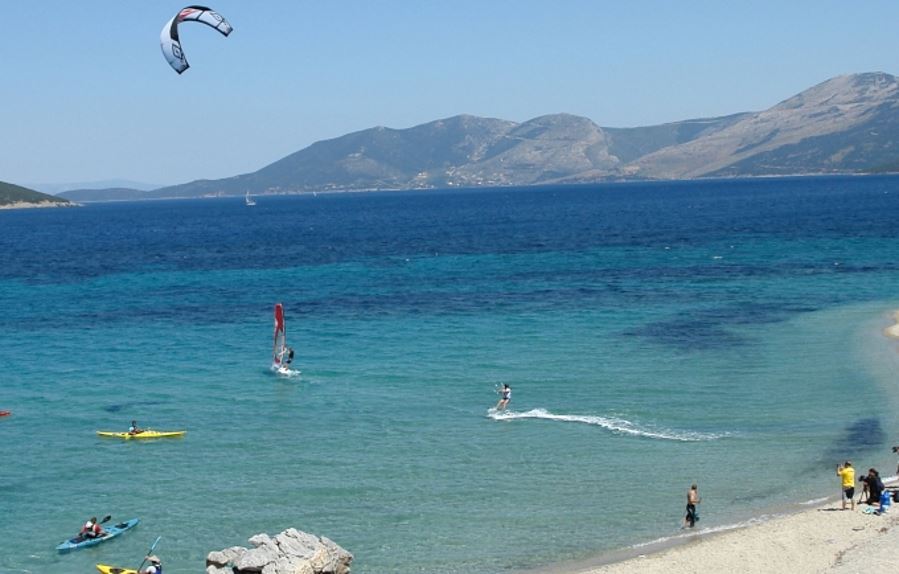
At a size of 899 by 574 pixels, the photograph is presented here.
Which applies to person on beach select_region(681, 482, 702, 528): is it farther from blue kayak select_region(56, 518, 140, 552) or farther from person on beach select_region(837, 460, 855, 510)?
blue kayak select_region(56, 518, 140, 552)

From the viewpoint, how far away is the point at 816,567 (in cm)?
2445

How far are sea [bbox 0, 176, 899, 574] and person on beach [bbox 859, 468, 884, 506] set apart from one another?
1.57m

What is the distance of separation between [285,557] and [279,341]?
29.2m

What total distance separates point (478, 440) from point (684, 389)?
36.1ft

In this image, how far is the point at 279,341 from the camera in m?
52.0

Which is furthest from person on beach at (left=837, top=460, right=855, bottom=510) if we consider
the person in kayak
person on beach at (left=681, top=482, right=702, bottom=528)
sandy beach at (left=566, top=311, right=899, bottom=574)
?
the person in kayak

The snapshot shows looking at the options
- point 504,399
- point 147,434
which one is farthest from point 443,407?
point 147,434

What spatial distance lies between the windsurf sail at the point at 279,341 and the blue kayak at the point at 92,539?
19.3 meters

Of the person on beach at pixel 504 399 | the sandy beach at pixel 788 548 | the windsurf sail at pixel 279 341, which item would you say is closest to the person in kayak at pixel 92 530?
the sandy beach at pixel 788 548

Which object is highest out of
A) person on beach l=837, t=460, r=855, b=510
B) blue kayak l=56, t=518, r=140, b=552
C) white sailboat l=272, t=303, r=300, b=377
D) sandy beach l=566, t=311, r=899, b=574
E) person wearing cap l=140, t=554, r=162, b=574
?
white sailboat l=272, t=303, r=300, b=377

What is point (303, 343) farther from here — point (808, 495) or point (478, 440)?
point (808, 495)

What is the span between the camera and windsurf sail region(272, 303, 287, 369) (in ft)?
160

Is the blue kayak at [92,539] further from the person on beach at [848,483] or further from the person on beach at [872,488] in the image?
the person on beach at [872,488]

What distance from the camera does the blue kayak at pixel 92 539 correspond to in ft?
91.6
